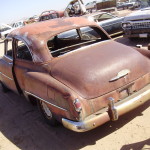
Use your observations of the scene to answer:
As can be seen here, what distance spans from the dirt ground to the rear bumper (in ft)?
1.21

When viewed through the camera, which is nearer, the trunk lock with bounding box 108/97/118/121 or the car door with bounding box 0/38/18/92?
the trunk lock with bounding box 108/97/118/121

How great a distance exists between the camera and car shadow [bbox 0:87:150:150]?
12.0 ft

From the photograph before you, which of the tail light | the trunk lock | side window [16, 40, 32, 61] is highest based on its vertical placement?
side window [16, 40, 32, 61]

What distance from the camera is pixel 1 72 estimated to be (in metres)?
5.68

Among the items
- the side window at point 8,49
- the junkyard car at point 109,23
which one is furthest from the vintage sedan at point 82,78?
the junkyard car at point 109,23

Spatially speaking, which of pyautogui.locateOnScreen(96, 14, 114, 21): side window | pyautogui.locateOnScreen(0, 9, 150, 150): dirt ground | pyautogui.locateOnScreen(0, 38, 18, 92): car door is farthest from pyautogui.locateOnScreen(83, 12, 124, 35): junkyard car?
pyautogui.locateOnScreen(0, 9, 150, 150): dirt ground

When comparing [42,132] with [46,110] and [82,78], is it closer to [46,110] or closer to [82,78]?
[46,110]

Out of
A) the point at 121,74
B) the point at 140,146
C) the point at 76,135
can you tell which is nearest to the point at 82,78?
the point at 121,74

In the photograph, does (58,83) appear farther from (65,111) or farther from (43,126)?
(43,126)

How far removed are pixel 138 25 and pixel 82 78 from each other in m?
5.67

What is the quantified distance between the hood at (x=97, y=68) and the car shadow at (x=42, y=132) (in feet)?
2.36

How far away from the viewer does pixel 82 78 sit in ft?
11.4

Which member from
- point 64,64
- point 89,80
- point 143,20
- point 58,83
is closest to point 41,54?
point 64,64

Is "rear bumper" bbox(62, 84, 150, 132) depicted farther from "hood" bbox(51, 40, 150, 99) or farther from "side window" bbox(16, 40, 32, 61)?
"side window" bbox(16, 40, 32, 61)
